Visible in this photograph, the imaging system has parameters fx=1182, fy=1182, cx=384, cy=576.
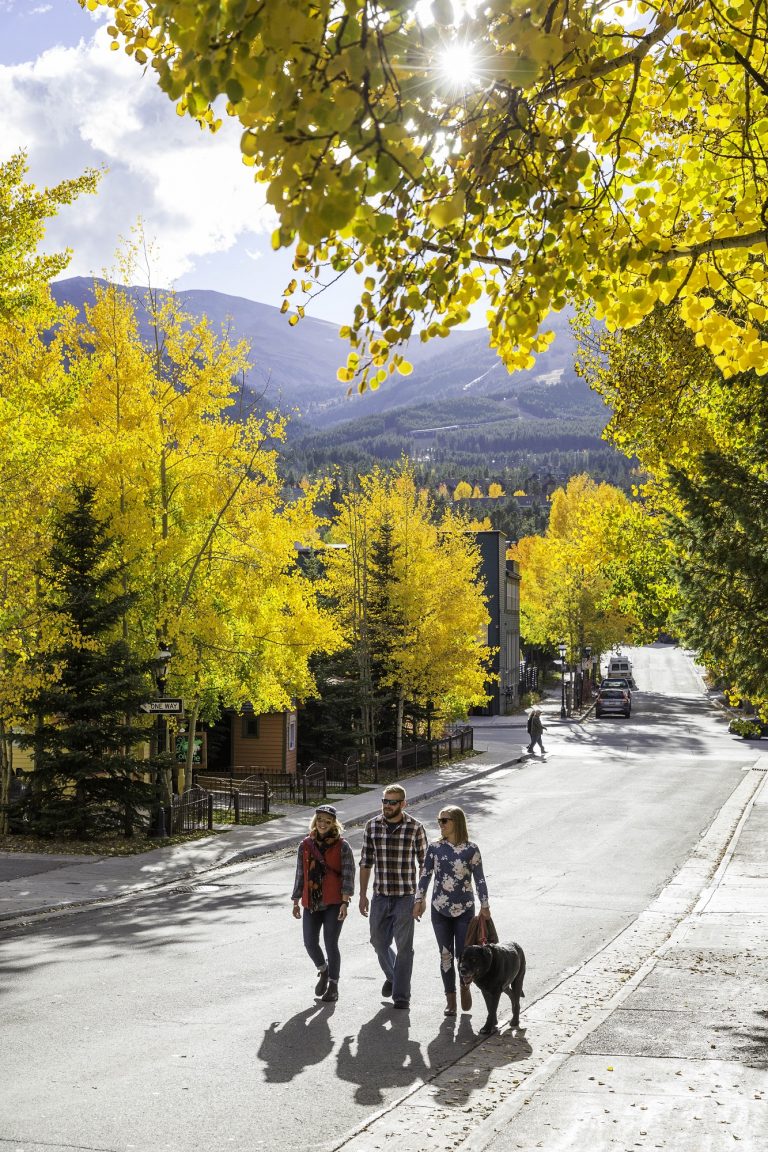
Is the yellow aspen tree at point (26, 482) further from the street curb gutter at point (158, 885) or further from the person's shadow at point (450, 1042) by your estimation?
the person's shadow at point (450, 1042)

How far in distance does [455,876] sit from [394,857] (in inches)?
28.2

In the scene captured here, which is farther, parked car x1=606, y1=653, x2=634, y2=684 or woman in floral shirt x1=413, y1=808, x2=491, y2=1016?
parked car x1=606, y1=653, x2=634, y2=684

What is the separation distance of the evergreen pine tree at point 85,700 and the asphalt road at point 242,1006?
12.0 feet

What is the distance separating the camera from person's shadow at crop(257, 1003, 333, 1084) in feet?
27.0

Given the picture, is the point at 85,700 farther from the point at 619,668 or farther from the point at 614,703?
the point at 619,668

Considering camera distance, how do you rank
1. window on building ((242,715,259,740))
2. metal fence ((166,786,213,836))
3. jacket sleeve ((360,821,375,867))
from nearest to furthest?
jacket sleeve ((360,821,375,867)), metal fence ((166,786,213,836)), window on building ((242,715,259,740))

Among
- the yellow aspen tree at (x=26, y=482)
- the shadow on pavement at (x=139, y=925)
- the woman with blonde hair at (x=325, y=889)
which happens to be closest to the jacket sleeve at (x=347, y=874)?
the woman with blonde hair at (x=325, y=889)

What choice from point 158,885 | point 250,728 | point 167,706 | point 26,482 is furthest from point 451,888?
point 250,728

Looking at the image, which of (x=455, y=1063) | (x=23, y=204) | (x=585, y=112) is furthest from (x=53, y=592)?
(x=585, y=112)

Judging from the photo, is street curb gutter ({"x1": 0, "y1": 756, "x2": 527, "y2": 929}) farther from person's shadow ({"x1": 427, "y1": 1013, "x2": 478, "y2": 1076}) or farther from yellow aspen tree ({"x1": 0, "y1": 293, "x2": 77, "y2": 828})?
person's shadow ({"x1": 427, "y1": 1013, "x2": 478, "y2": 1076})

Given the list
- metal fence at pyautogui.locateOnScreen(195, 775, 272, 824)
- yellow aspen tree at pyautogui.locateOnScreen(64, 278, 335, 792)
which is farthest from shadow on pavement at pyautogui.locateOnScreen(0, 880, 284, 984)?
metal fence at pyautogui.locateOnScreen(195, 775, 272, 824)

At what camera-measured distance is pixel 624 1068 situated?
7926mm

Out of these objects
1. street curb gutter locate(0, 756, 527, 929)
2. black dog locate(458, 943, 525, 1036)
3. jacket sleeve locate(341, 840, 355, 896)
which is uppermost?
jacket sleeve locate(341, 840, 355, 896)

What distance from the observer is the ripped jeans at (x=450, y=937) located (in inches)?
384
